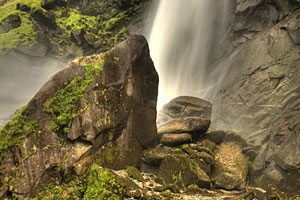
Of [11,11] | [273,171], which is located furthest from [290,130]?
[11,11]

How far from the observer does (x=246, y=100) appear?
822 inches

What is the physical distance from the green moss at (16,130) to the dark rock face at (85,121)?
0.13 feet

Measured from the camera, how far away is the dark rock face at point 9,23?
39.7 m

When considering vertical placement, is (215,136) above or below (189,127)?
below

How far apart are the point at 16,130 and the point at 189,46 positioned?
111 feet

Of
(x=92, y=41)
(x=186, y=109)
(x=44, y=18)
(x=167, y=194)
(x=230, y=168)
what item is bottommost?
(x=167, y=194)

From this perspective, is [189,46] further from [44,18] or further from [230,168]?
[44,18]

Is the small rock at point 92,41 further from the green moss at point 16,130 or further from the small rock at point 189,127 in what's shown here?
the green moss at point 16,130

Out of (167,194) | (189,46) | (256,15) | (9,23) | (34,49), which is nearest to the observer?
(167,194)

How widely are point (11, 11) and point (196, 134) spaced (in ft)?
164

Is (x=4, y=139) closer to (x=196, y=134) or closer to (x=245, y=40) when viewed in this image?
(x=196, y=134)

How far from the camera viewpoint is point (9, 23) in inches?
1585

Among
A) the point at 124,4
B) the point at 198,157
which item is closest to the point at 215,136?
the point at 198,157

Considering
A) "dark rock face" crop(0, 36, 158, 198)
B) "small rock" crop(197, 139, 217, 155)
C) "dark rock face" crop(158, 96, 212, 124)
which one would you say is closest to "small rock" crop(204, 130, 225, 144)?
"small rock" crop(197, 139, 217, 155)
